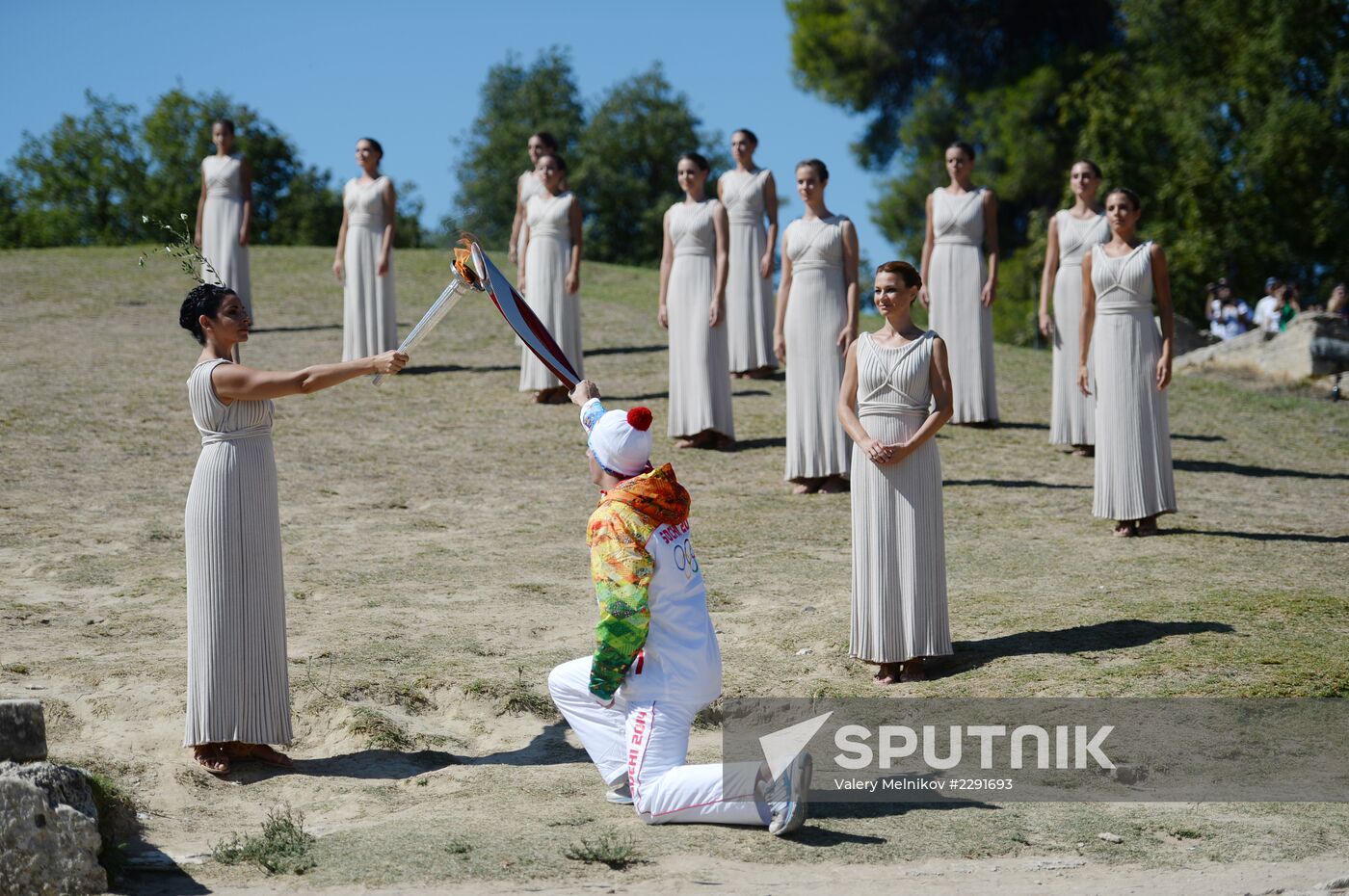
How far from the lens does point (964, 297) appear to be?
14.2 m

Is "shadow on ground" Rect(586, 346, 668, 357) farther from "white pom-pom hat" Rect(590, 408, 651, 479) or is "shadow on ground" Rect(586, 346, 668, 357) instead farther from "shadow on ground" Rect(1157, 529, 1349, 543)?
"white pom-pom hat" Rect(590, 408, 651, 479)

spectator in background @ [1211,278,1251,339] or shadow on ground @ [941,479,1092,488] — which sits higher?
spectator in background @ [1211,278,1251,339]

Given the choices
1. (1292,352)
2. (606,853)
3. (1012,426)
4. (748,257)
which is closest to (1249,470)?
(1012,426)

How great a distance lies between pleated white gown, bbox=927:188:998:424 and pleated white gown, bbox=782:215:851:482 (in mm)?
2677

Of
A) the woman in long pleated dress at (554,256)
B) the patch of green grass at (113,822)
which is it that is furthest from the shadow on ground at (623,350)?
the patch of green grass at (113,822)

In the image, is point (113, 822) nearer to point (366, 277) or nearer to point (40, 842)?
point (40, 842)

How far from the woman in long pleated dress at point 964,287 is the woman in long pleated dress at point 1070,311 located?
72 centimetres

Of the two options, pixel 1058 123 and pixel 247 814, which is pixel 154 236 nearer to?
pixel 1058 123

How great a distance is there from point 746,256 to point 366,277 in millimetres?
4156

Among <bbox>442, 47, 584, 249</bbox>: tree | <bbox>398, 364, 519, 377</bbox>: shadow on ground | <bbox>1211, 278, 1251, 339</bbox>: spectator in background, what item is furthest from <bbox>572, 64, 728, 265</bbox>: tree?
<bbox>398, 364, 519, 377</bbox>: shadow on ground

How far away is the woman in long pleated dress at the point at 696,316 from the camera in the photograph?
1305 cm

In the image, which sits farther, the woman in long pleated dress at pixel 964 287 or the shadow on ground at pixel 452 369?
the shadow on ground at pixel 452 369

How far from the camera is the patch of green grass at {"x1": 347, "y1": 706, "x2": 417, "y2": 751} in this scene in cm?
716

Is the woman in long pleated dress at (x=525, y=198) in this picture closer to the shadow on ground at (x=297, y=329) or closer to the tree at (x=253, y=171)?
the shadow on ground at (x=297, y=329)
